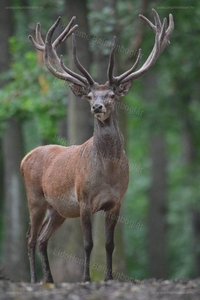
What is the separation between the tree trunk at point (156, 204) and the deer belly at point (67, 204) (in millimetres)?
17324

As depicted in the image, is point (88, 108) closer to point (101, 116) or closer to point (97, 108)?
point (101, 116)

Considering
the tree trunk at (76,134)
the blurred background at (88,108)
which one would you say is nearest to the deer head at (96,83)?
the tree trunk at (76,134)

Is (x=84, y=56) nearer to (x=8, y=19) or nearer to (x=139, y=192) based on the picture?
(x=8, y=19)

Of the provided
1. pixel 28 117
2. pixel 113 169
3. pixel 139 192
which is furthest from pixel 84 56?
pixel 139 192

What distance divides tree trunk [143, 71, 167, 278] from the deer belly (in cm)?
1732

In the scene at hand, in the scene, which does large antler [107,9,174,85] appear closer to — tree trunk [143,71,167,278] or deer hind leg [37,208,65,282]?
Result: deer hind leg [37,208,65,282]

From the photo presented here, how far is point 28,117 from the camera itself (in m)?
20.4

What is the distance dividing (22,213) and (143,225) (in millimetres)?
16008

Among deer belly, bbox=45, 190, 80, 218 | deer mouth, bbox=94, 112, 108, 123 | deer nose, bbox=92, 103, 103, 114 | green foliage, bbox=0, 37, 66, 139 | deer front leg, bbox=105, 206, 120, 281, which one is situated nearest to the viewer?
deer nose, bbox=92, 103, 103, 114

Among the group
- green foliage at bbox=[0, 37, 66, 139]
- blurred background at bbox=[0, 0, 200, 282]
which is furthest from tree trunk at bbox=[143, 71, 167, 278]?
green foliage at bbox=[0, 37, 66, 139]

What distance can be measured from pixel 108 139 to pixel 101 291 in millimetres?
2448

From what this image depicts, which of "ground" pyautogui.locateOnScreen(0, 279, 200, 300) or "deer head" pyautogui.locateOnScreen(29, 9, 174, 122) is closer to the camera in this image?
"ground" pyautogui.locateOnScreen(0, 279, 200, 300)

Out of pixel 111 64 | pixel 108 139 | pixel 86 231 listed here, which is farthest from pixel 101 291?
pixel 111 64

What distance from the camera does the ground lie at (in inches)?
408
